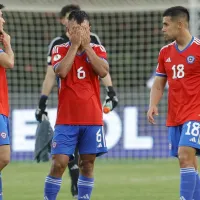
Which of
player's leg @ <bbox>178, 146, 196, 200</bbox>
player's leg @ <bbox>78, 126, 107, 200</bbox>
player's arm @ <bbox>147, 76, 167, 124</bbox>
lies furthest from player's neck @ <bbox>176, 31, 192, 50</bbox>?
player's leg @ <bbox>78, 126, 107, 200</bbox>

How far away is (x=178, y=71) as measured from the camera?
8.78m

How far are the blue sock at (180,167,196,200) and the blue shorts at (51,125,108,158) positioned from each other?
879 millimetres

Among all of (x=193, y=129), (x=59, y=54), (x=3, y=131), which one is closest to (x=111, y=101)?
(x=59, y=54)

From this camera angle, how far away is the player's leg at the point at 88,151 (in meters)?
8.80

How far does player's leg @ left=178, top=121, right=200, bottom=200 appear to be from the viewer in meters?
8.48

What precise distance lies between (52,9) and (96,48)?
27.8ft

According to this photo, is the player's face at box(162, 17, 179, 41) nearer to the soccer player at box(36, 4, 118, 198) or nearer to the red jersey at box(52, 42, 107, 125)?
the red jersey at box(52, 42, 107, 125)

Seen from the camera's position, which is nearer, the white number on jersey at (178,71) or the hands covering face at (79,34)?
the hands covering face at (79,34)

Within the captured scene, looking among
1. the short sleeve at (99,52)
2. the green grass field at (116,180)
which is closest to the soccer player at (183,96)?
the short sleeve at (99,52)

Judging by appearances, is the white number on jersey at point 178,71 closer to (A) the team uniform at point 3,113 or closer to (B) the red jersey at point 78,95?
(B) the red jersey at point 78,95

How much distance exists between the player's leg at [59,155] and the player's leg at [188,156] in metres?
1.05

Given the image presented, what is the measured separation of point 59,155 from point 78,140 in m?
0.30

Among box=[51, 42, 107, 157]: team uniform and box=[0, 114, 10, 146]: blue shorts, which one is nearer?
box=[0, 114, 10, 146]: blue shorts

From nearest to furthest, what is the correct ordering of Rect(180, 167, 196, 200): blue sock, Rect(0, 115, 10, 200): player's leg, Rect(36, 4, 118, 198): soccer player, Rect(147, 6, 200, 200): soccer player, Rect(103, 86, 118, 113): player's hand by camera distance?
Rect(0, 115, 10, 200): player's leg < Rect(180, 167, 196, 200): blue sock < Rect(147, 6, 200, 200): soccer player < Rect(103, 86, 118, 113): player's hand < Rect(36, 4, 118, 198): soccer player
